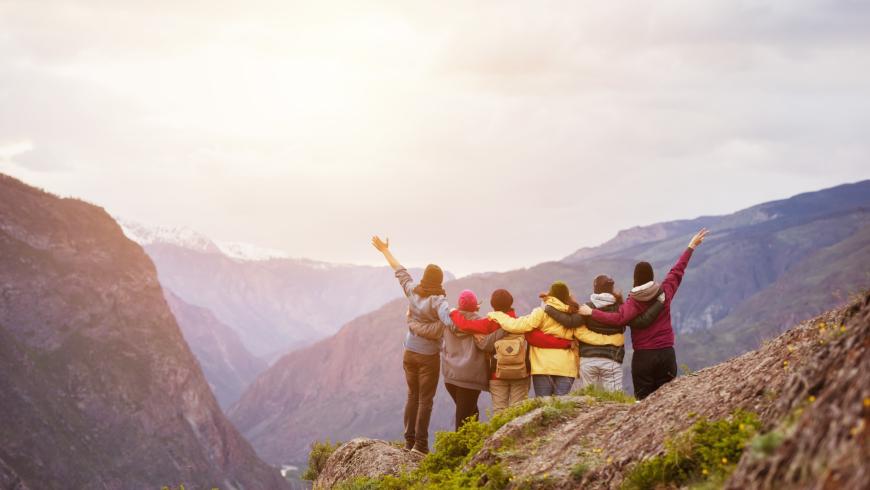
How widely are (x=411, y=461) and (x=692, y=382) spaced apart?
18.0 ft

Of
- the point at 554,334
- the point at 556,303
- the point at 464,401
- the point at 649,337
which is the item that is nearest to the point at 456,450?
the point at 464,401

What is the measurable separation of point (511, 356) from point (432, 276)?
6.25 feet

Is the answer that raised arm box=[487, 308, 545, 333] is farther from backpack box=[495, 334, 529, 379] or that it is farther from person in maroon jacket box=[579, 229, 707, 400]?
person in maroon jacket box=[579, 229, 707, 400]

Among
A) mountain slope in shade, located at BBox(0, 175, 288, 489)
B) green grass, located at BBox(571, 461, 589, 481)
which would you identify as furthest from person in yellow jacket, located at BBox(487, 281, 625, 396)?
mountain slope in shade, located at BBox(0, 175, 288, 489)

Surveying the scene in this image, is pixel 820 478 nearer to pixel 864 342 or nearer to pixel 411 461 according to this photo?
pixel 864 342

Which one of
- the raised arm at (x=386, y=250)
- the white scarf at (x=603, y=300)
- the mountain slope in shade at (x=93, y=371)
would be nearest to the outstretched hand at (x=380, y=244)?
the raised arm at (x=386, y=250)

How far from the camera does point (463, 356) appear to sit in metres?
12.3

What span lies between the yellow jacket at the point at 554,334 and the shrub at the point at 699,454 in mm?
4030

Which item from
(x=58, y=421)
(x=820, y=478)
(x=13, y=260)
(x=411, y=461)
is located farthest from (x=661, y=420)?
(x=13, y=260)

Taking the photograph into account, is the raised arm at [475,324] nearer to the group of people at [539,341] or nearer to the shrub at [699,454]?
the group of people at [539,341]

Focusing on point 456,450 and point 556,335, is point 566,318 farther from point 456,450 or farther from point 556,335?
point 456,450

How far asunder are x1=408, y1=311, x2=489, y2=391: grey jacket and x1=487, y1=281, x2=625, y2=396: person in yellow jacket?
2.33 ft

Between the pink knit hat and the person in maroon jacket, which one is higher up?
the pink knit hat

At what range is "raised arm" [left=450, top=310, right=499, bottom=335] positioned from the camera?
470 inches
